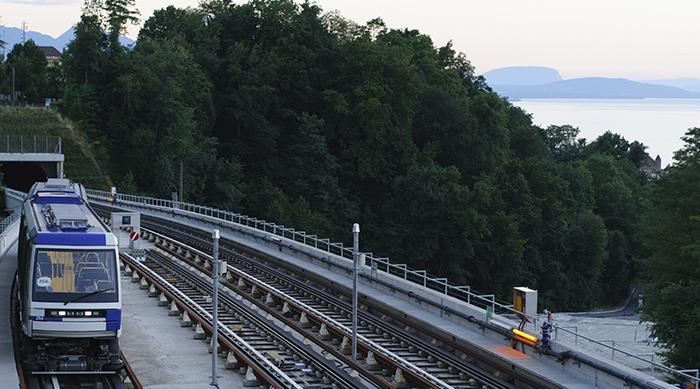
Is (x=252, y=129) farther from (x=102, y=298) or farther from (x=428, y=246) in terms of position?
(x=102, y=298)

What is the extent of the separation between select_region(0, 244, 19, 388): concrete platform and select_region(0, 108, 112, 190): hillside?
42732mm

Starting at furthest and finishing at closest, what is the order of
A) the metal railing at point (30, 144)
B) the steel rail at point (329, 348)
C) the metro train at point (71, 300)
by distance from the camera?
the metal railing at point (30, 144), the steel rail at point (329, 348), the metro train at point (71, 300)

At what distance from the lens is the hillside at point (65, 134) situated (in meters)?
76.1

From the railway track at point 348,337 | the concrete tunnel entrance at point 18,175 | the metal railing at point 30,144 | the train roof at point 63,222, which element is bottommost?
the railway track at point 348,337

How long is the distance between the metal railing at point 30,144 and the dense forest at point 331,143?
718 centimetres

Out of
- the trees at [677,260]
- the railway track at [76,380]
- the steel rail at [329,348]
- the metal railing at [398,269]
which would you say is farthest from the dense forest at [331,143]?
the railway track at [76,380]

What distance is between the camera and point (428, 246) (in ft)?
242

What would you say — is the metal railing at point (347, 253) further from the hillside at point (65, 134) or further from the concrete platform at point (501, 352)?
the hillside at point (65, 134)

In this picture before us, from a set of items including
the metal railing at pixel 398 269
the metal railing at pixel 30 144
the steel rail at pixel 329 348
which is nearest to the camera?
the metal railing at pixel 398 269

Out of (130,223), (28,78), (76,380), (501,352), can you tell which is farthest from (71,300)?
(28,78)

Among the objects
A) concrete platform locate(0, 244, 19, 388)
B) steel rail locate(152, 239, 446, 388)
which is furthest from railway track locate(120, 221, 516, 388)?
concrete platform locate(0, 244, 19, 388)

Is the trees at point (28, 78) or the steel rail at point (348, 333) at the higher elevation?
the trees at point (28, 78)

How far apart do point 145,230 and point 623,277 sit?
233 ft

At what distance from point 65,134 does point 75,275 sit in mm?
64532
